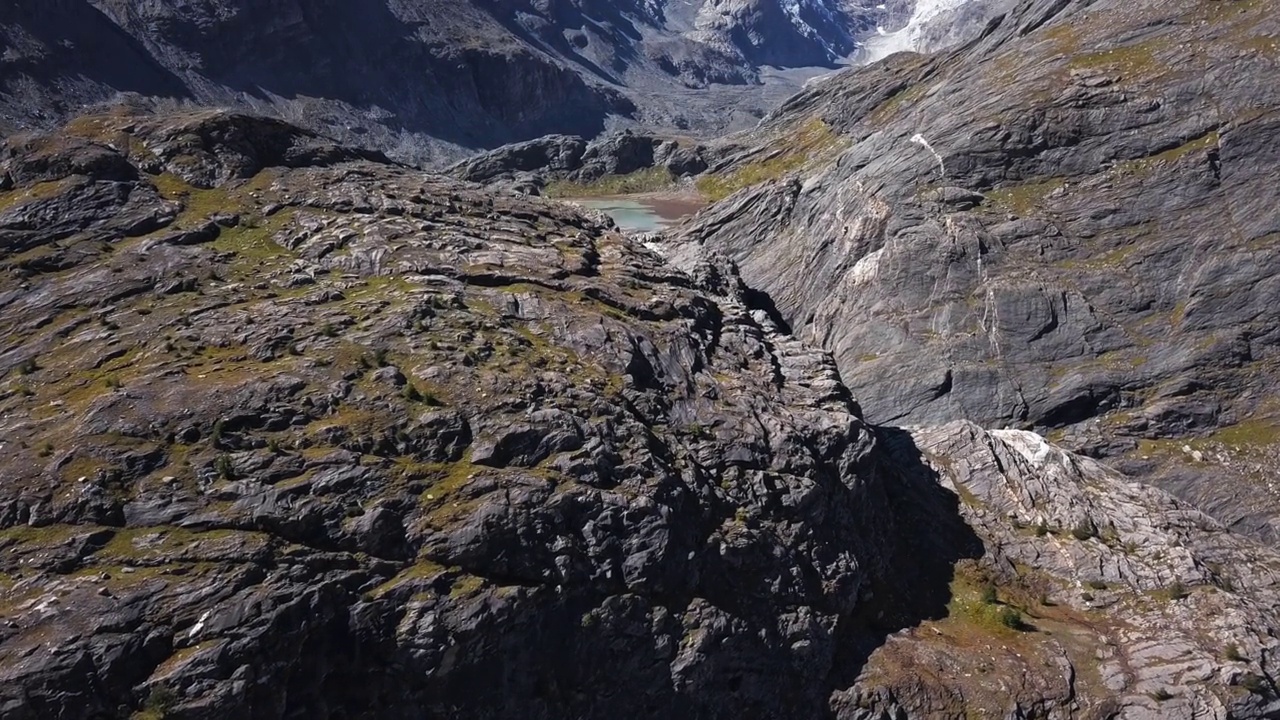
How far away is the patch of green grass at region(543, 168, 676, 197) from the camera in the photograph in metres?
145

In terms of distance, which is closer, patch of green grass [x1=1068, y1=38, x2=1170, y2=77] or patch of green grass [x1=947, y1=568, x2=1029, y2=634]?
patch of green grass [x1=947, y1=568, x2=1029, y2=634]

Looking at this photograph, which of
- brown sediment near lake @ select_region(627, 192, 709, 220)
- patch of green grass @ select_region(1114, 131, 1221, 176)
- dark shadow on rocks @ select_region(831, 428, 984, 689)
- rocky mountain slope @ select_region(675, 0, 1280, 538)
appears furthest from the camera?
brown sediment near lake @ select_region(627, 192, 709, 220)

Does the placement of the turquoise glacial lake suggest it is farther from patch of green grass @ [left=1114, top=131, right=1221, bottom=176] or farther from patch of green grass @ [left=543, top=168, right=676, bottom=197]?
patch of green grass @ [left=1114, top=131, right=1221, bottom=176]

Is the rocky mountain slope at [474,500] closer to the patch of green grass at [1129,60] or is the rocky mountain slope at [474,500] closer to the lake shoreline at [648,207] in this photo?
the patch of green grass at [1129,60]

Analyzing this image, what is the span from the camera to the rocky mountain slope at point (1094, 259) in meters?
51.4

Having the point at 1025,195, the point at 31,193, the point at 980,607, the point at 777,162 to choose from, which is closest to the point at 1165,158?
the point at 1025,195

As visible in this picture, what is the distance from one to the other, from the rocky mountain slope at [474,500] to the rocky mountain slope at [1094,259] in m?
11.0

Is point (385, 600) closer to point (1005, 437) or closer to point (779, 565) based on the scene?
point (779, 565)

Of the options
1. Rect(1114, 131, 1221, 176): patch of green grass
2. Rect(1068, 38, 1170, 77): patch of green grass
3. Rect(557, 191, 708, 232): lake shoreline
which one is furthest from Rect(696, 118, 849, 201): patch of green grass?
Rect(1114, 131, 1221, 176): patch of green grass

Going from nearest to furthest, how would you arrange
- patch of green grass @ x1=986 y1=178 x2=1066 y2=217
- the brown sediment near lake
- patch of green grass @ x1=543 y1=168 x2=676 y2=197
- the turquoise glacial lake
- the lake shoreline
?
patch of green grass @ x1=986 y1=178 x2=1066 y2=217 → the turquoise glacial lake → the lake shoreline → the brown sediment near lake → patch of green grass @ x1=543 y1=168 x2=676 y2=197

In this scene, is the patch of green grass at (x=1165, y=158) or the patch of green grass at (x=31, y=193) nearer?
the patch of green grass at (x=31, y=193)

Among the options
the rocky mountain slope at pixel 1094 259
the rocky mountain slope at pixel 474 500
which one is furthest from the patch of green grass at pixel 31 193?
the rocky mountain slope at pixel 1094 259

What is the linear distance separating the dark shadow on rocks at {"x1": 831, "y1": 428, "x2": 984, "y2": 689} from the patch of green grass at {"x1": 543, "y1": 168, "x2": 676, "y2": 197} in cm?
10773

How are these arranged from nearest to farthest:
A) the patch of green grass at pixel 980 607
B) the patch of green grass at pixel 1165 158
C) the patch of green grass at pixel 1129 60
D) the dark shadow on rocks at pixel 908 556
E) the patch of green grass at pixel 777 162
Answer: the dark shadow on rocks at pixel 908 556, the patch of green grass at pixel 980 607, the patch of green grass at pixel 1165 158, the patch of green grass at pixel 1129 60, the patch of green grass at pixel 777 162
